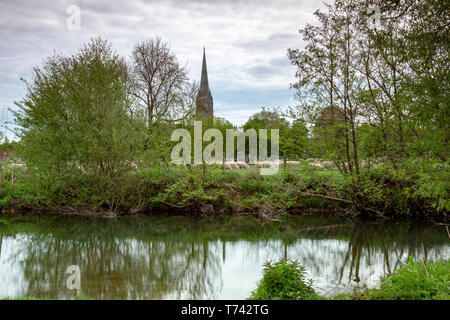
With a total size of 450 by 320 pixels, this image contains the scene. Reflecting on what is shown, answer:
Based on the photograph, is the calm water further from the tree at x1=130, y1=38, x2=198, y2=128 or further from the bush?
the tree at x1=130, y1=38, x2=198, y2=128

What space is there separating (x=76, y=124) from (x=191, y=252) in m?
9.69

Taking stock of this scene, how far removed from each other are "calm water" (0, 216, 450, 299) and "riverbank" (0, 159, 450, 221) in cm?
117

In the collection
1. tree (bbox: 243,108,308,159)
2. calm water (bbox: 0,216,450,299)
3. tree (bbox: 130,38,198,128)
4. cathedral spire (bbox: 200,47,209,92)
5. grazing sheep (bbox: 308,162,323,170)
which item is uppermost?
cathedral spire (bbox: 200,47,209,92)

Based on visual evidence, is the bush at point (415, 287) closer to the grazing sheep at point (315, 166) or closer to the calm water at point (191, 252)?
the calm water at point (191, 252)

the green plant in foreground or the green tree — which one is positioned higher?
the green tree

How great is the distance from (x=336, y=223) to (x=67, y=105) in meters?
Answer: 13.2

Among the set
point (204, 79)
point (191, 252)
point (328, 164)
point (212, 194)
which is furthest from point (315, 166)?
point (204, 79)

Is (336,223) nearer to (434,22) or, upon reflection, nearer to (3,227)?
(434,22)

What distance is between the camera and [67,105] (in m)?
18.5

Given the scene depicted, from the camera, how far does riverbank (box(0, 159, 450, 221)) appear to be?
17344mm

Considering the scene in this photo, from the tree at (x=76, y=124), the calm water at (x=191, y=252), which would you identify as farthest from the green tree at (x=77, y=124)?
the calm water at (x=191, y=252)

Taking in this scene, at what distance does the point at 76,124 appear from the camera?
60.2 feet

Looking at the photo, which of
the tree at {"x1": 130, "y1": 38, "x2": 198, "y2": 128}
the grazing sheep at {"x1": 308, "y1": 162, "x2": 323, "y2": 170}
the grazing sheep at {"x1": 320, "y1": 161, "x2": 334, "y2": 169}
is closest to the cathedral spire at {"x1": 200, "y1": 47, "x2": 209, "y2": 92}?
the tree at {"x1": 130, "y1": 38, "x2": 198, "y2": 128}

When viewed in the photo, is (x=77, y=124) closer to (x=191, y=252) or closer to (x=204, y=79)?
(x=191, y=252)
